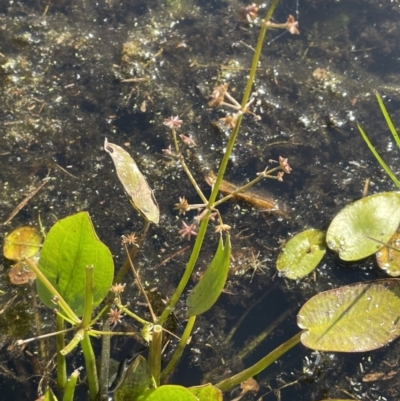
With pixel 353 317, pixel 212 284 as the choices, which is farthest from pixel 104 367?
pixel 353 317

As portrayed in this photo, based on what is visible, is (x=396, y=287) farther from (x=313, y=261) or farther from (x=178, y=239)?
(x=178, y=239)

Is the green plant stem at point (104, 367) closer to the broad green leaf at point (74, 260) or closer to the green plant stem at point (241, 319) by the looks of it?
the broad green leaf at point (74, 260)

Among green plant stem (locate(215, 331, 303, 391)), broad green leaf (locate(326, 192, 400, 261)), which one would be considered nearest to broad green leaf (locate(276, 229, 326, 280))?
broad green leaf (locate(326, 192, 400, 261))

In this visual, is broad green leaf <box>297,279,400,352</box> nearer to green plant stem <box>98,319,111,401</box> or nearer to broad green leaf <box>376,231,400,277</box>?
broad green leaf <box>376,231,400,277</box>

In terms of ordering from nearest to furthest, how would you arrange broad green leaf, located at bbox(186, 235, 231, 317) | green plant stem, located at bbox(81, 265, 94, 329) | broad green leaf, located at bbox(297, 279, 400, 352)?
green plant stem, located at bbox(81, 265, 94, 329)
broad green leaf, located at bbox(186, 235, 231, 317)
broad green leaf, located at bbox(297, 279, 400, 352)

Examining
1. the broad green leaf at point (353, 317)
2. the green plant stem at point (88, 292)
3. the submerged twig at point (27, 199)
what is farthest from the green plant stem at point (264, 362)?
the submerged twig at point (27, 199)

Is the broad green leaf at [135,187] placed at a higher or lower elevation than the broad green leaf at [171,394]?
higher
